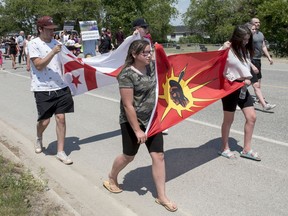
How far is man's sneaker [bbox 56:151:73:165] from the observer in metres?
5.55

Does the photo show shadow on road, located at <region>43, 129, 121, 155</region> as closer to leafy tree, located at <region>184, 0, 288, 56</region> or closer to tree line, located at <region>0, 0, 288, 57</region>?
leafy tree, located at <region>184, 0, 288, 56</region>

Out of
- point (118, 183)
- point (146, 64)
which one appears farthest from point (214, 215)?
point (146, 64)

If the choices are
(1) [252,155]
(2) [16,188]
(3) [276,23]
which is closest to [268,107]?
(1) [252,155]

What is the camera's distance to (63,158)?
220 inches

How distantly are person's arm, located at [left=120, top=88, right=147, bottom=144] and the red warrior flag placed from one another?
0.15 meters

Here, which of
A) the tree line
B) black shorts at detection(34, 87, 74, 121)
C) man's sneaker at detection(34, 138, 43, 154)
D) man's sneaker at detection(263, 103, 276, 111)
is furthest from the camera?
the tree line

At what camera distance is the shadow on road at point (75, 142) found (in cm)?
619

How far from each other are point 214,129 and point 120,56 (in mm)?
2093

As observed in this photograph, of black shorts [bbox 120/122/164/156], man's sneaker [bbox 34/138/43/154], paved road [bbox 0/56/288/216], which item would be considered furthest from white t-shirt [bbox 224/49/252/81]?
man's sneaker [bbox 34/138/43/154]

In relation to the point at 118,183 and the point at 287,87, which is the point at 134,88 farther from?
the point at 287,87

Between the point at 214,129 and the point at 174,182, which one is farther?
the point at 214,129

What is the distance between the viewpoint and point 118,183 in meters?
4.79

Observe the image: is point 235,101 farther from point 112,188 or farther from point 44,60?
point 44,60

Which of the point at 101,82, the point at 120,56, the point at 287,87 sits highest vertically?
the point at 120,56
